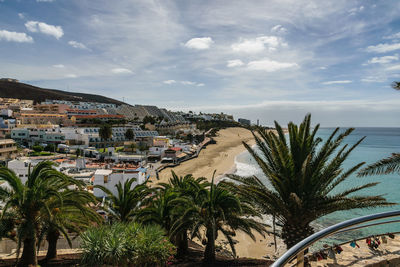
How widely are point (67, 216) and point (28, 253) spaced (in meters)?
1.59

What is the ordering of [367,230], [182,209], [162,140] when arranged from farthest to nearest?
[162,140]
[367,230]
[182,209]

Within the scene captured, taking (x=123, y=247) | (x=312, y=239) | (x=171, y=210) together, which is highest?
(x=312, y=239)

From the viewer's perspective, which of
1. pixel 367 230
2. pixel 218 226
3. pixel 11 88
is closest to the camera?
pixel 218 226

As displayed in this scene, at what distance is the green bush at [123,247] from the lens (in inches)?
300

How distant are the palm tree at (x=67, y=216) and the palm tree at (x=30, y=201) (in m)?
0.24

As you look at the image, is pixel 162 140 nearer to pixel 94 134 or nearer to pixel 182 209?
pixel 94 134

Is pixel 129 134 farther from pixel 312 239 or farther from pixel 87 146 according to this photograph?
pixel 312 239

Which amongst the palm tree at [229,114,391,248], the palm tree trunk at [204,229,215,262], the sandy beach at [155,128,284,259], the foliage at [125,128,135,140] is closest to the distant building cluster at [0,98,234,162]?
the foliage at [125,128,135,140]

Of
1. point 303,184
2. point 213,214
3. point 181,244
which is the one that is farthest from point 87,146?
point 303,184

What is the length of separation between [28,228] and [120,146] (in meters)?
60.1

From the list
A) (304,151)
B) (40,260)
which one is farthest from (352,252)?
(40,260)

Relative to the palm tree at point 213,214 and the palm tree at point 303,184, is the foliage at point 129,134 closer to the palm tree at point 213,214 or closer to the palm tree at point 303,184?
the palm tree at point 213,214

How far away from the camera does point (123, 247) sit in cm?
785

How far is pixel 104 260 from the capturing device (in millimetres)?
7781
